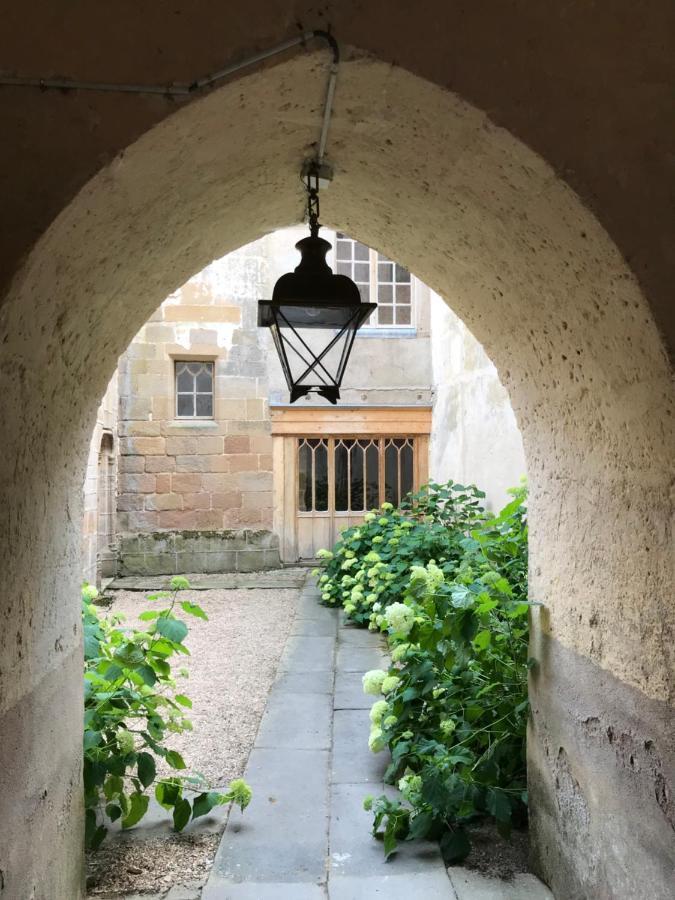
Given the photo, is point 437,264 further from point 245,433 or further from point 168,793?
point 245,433

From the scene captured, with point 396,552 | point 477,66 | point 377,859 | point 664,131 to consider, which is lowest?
point 377,859

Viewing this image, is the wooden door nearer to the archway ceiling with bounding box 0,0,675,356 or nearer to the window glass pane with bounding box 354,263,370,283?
the window glass pane with bounding box 354,263,370,283

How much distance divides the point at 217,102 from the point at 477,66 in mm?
547

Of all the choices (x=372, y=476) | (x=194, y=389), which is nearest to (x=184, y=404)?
(x=194, y=389)

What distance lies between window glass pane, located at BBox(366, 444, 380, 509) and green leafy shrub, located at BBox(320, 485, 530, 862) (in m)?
6.00

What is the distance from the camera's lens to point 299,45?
Result: 143cm

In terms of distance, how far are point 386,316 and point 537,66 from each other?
27.4 ft

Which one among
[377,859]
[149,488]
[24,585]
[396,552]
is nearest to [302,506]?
[149,488]

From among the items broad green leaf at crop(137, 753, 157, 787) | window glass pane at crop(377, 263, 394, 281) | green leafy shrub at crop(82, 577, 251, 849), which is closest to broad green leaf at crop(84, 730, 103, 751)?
green leafy shrub at crop(82, 577, 251, 849)

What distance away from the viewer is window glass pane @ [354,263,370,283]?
9.70 m

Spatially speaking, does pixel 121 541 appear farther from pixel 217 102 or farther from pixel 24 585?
pixel 217 102

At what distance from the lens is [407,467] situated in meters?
9.57

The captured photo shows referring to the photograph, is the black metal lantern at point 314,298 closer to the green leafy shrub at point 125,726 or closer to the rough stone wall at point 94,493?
the green leafy shrub at point 125,726

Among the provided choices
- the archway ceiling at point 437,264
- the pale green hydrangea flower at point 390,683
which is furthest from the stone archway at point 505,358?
the pale green hydrangea flower at point 390,683
